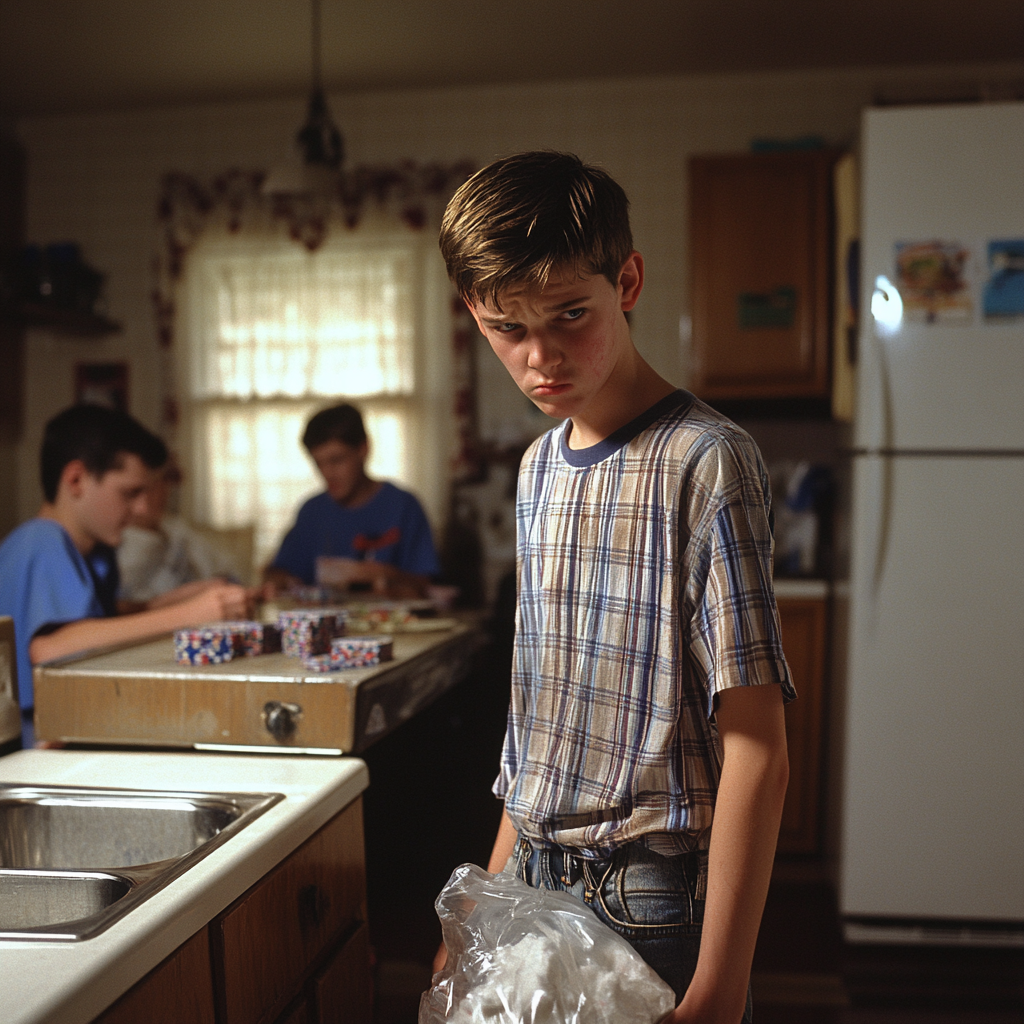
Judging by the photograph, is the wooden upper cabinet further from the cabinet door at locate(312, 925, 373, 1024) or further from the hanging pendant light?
the cabinet door at locate(312, 925, 373, 1024)

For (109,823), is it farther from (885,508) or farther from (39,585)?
(885,508)

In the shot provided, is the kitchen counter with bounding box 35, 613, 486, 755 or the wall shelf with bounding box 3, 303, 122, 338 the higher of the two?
the wall shelf with bounding box 3, 303, 122, 338

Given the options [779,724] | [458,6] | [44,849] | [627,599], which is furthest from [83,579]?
[458,6]

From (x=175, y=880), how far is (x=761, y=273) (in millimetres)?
3003

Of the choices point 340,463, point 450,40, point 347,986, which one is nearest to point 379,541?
point 340,463

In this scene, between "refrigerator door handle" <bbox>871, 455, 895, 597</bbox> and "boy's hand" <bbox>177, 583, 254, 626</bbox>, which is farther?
"refrigerator door handle" <bbox>871, 455, 895, 597</bbox>

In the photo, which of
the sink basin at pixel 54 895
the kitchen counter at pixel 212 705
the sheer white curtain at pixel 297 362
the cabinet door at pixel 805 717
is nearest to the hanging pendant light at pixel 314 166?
the sheer white curtain at pixel 297 362

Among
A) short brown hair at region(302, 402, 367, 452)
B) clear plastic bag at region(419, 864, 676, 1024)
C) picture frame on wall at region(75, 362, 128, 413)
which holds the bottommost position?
clear plastic bag at region(419, 864, 676, 1024)

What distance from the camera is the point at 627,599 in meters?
0.84

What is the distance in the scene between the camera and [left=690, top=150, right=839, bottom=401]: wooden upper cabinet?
11.0 ft

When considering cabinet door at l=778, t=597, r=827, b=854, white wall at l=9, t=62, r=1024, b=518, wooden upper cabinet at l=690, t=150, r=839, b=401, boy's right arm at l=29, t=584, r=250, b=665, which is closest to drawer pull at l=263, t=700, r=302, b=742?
boy's right arm at l=29, t=584, r=250, b=665

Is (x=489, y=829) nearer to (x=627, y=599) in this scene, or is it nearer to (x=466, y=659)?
(x=466, y=659)

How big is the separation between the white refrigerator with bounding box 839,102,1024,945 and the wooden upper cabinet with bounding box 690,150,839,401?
2.47 ft

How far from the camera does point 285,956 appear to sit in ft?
3.58
